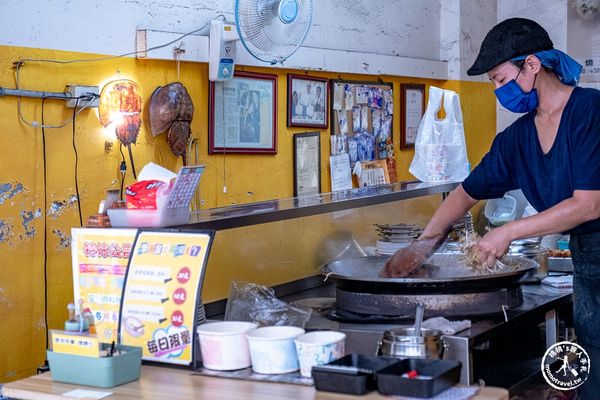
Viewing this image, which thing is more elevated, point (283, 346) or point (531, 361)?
point (283, 346)

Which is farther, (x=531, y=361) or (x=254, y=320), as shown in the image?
(x=531, y=361)

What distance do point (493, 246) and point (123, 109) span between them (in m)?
2.56

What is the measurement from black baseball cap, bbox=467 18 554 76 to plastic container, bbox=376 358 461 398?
1.20 m

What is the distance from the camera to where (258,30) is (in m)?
5.07

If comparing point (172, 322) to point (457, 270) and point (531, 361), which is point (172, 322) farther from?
point (531, 361)

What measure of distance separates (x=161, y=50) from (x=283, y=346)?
2.99 meters

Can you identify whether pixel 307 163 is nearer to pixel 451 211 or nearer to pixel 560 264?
pixel 560 264

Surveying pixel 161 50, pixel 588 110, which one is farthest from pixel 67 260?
pixel 588 110

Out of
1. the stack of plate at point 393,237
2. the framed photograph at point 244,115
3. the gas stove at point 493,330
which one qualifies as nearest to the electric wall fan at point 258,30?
the framed photograph at point 244,115

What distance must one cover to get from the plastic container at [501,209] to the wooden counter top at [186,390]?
15.3ft

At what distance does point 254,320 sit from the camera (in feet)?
9.98

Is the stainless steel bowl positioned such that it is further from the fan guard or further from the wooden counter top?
the fan guard

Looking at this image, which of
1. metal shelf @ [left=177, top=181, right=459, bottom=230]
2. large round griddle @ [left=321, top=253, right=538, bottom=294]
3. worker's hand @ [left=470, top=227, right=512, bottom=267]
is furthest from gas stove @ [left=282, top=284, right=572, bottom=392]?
metal shelf @ [left=177, top=181, right=459, bottom=230]

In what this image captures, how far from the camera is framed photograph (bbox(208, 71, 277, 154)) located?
5527mm
